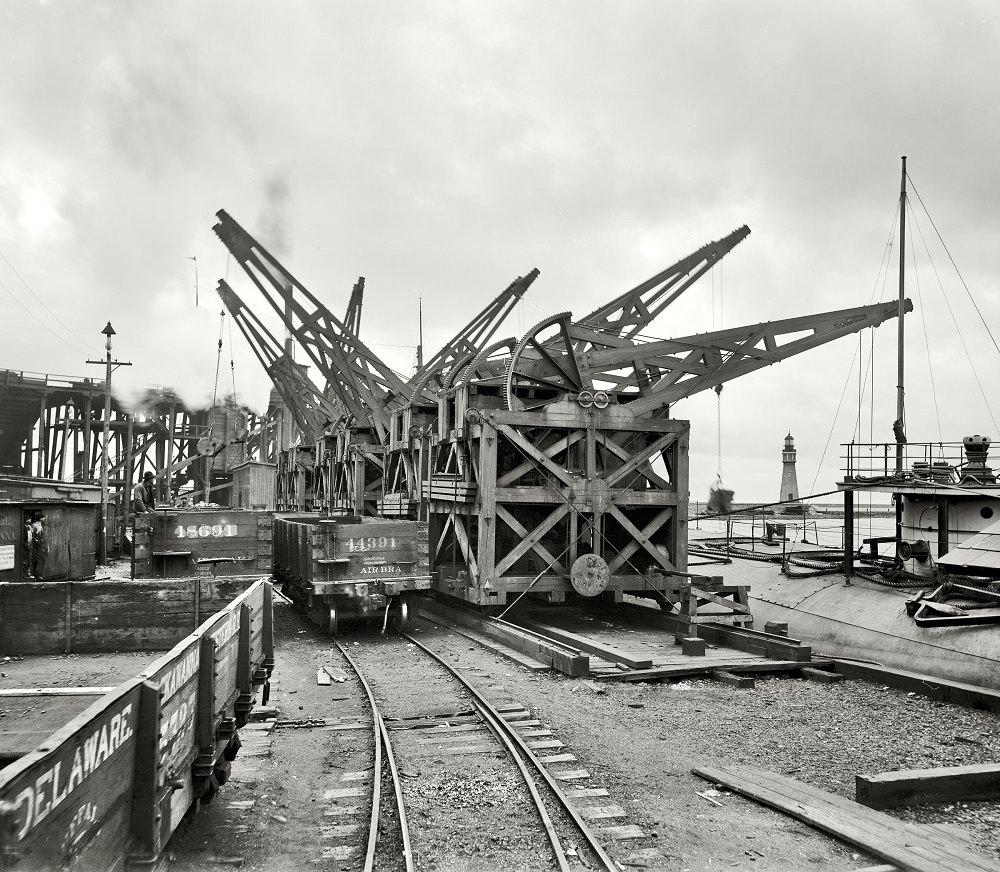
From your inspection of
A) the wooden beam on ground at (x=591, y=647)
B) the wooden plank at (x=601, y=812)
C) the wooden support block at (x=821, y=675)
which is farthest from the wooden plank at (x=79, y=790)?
the wooden support block at (x=821, y=675)

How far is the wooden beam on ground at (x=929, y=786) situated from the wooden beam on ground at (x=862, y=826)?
6.3 inches

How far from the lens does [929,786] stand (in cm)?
601

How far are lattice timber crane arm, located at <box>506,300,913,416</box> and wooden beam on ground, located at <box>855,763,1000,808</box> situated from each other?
8558 millimetres

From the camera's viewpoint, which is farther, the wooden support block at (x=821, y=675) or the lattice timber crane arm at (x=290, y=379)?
the lattice timber crane arm at (x=290, y=379)

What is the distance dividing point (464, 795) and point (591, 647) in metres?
5.27

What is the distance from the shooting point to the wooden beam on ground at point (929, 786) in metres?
5.88

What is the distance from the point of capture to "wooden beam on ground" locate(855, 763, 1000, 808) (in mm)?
5875

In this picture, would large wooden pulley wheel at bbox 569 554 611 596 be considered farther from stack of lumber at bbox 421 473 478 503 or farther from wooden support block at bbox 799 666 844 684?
wooden support block at bbox 799 666 844 684

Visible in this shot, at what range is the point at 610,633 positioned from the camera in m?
13.2

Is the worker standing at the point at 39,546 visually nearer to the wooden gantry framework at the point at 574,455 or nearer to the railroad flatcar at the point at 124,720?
the wooden gantry framework at the point at 574,455

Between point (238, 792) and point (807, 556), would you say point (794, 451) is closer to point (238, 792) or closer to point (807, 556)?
point (807, 556)

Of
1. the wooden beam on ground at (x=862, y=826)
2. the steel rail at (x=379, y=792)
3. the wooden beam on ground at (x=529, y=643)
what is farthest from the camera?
the wooden beam on ground at (x=529, y=643)

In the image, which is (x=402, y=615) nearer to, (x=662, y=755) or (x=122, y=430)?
(x=662, y=755)

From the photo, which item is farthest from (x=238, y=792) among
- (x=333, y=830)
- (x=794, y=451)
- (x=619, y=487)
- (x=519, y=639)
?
(x=794, y=451)
